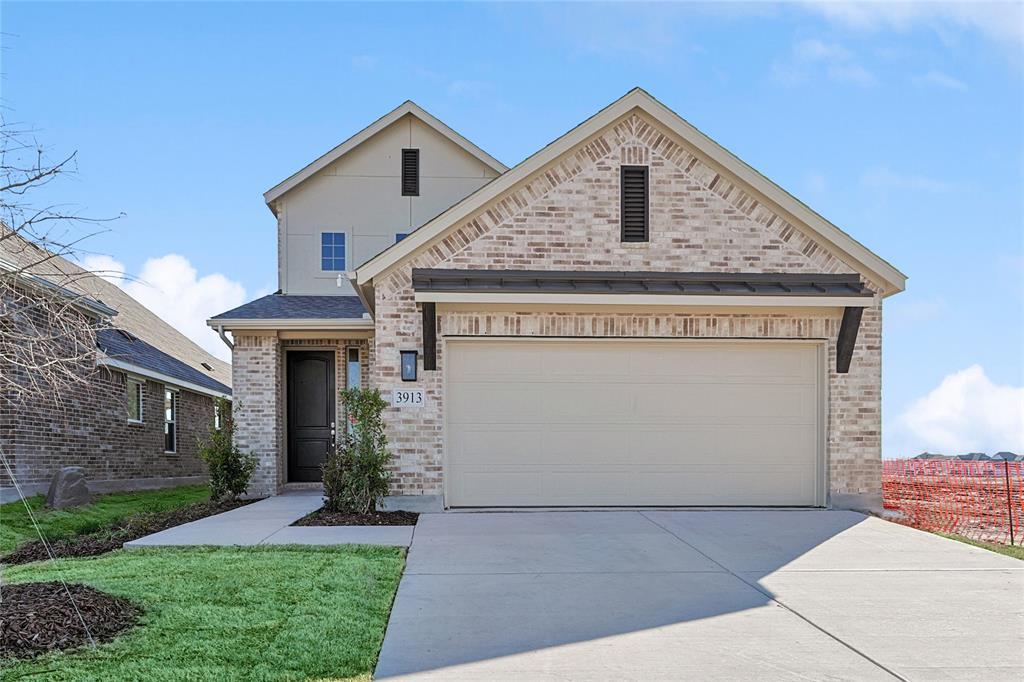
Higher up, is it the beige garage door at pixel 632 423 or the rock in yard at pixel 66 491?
the beige garage door at pixel 632 423

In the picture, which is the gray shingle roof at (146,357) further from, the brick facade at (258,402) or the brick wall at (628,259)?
the brick wall at (628,259)

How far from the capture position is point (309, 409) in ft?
55.2

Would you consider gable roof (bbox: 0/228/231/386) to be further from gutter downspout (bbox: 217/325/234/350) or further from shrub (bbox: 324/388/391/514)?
shrub (bbox: 324/388/391/514)

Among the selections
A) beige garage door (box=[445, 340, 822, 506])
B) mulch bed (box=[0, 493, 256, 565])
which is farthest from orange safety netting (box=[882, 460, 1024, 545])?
mulch bed (box=[0, 493, 256, 565])

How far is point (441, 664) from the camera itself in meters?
5.66

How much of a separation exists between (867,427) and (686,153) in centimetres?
490

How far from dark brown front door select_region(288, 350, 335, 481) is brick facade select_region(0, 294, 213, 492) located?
10.9ft

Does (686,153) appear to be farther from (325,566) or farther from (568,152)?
(325,566)

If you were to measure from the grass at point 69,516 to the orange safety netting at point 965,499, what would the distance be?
483 inches

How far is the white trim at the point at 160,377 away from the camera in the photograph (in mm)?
17812

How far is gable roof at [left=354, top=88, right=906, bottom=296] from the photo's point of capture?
12.2 meters

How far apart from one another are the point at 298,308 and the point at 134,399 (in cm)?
617

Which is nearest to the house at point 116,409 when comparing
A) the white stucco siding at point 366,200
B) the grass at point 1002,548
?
the white stucco siding at point 366,200

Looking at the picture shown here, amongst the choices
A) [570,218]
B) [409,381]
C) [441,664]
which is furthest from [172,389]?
[441,664]
